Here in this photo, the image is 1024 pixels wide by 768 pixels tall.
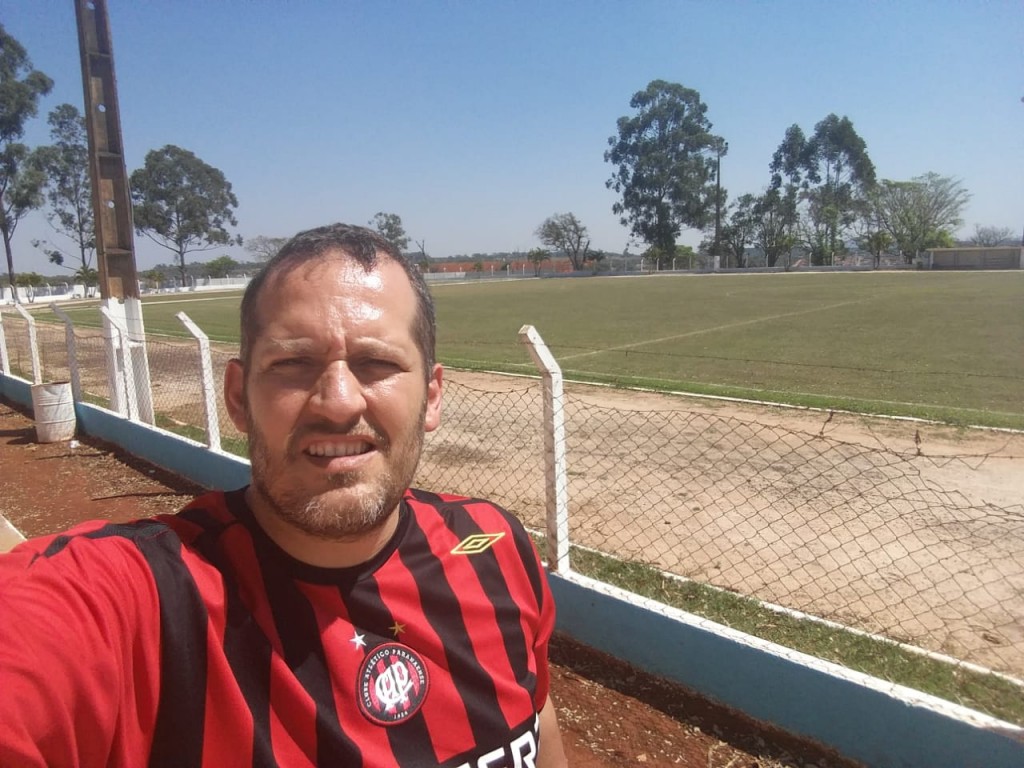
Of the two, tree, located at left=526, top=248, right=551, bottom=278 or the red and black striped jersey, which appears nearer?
the red and black striped jersey

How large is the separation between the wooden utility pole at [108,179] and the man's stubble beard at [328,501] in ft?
24.8

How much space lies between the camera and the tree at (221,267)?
75.7 metres

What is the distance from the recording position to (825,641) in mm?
2939

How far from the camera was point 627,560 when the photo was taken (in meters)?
3.91

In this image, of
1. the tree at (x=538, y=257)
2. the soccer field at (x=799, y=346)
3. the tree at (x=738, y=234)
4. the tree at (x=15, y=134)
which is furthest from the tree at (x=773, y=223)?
the tree at (x=15, y=134)

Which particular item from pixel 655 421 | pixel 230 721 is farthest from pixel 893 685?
pixel 655 421

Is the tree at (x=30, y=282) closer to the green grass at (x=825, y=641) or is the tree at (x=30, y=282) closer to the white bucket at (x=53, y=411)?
the white bucket at (x=53, y=411)

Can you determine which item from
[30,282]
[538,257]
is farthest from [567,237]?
[30,282]

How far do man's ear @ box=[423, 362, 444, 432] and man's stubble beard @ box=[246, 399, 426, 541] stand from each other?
0.20m

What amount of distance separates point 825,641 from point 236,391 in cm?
270

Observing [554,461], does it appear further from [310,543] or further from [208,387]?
[208,387]

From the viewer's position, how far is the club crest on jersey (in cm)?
118

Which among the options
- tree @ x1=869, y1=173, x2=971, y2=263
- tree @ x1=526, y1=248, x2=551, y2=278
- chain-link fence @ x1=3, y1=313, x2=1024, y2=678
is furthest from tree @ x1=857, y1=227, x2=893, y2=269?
chain-link fence @ x1=3, y1=313, x2=1024, y2=678

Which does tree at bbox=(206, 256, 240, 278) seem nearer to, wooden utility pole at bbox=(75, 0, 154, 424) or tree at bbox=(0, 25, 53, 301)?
tree at bbox=(0, 25, 53, 301)
